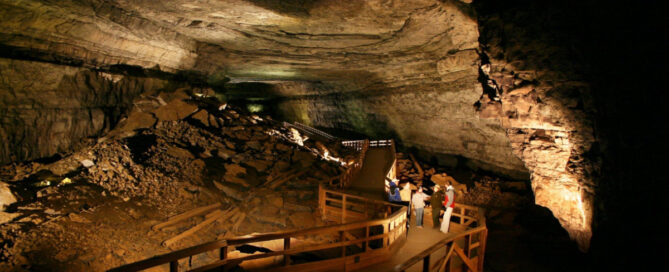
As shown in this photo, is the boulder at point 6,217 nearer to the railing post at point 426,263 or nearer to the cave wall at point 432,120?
the railing post at point 426,263

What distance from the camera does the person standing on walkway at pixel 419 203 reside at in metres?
9.60

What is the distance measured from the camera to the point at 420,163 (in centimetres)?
2350

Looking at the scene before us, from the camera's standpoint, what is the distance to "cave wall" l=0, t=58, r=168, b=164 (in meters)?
11.7

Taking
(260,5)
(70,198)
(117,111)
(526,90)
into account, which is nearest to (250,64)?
(117,111)

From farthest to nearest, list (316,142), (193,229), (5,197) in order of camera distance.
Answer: (316,142), (193,229), (5,197)

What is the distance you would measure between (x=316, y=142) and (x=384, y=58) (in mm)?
7765

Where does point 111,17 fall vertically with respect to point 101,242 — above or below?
above

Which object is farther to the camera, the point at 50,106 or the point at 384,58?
the point at 384,58

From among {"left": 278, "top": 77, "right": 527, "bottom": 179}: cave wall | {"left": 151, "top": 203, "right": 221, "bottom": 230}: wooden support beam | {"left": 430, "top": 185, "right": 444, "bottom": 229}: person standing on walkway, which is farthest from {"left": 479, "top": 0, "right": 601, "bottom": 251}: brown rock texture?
{"left": 151, "top": 203, "right": 221, "bottom": 230}: wooden support beam

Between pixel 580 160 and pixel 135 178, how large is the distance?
1373cm

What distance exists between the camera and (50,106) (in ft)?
42.6

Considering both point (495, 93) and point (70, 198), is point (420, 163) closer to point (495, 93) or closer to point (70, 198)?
point (495, 93)

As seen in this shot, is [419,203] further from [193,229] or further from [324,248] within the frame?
[193,229]

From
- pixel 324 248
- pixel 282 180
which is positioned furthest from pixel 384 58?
pixel 324 248
